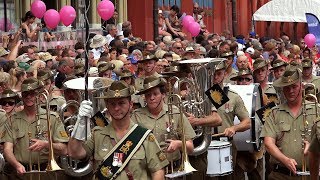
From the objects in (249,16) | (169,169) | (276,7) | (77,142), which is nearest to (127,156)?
(77,142)

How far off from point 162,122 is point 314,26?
18.8 metres

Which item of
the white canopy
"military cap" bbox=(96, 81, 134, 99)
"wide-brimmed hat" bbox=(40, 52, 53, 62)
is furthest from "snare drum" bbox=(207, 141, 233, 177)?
the white canopy

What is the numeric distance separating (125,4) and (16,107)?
18402 mm

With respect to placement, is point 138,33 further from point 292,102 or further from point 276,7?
point 292,102

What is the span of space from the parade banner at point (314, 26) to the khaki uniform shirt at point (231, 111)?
14892 millimetres

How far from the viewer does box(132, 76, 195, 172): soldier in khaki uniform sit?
34.8 feet

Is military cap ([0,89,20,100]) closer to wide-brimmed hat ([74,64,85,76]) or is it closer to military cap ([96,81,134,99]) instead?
military cap ([96,81,134,99])

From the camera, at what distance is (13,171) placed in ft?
36.3

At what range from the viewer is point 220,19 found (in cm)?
3838

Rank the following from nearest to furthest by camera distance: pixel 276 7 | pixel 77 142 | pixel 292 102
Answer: pixel 77 142
pixel 292 102
pixel 276 7

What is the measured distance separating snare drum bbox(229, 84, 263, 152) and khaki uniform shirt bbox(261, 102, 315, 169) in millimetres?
2044

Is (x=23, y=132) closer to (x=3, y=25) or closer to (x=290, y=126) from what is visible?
(x=290, y=126)

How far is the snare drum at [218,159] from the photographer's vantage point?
12578mm

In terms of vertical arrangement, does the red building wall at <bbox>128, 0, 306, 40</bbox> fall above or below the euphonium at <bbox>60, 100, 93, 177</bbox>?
above
